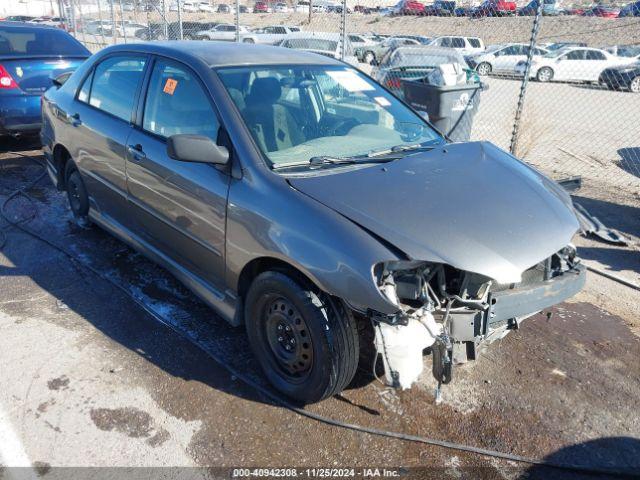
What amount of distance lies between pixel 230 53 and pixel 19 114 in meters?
4.84

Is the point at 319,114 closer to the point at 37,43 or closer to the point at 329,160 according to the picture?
the point at 329,160

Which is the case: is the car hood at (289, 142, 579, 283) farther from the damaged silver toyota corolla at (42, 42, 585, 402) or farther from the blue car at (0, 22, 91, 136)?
the blue car at (0, 22, 91, 136)

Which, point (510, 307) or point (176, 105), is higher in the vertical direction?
point (176, 105)

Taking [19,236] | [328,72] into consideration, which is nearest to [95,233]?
[19,236]

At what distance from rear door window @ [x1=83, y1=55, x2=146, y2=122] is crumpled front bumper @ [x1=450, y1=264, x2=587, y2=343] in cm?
271

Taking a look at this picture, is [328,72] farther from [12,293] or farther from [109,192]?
[12,293]

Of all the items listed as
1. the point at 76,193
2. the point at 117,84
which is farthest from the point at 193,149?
the point at 76,193

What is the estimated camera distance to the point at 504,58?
23594 millimetres

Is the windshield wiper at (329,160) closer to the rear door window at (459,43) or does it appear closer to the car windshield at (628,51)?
the car windshield at (628,51)

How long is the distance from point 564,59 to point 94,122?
896 inches

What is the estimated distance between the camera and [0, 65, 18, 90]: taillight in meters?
6.84

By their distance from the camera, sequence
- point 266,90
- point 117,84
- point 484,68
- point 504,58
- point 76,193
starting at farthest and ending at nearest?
point 504,58
point 484,68
point 76,193
point 117,84
point 266,90

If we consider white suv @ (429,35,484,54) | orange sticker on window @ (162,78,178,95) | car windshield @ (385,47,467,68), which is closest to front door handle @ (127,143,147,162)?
orange sticker on window @ (162,78,178,95)

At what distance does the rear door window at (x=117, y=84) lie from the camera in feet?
12.5
